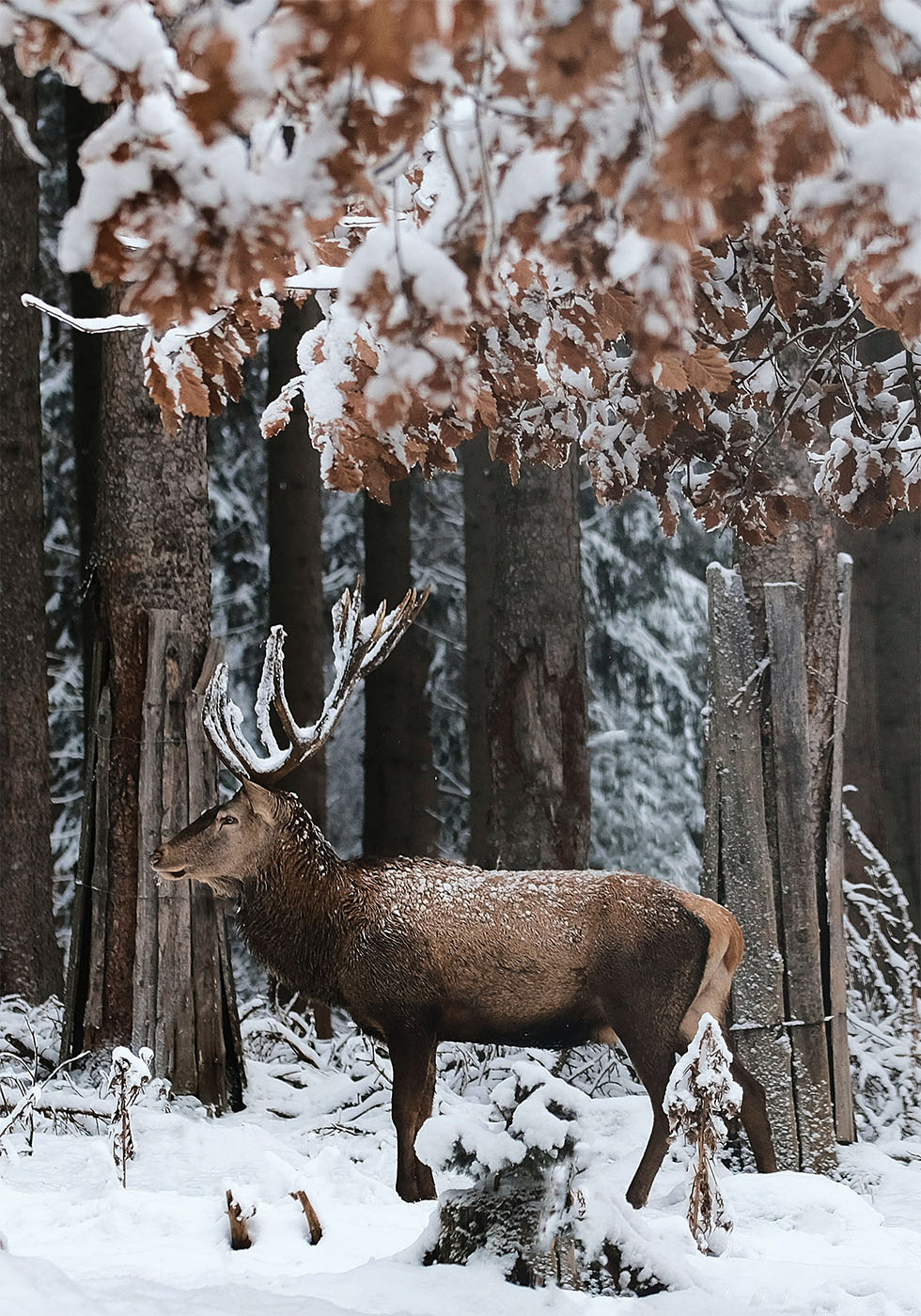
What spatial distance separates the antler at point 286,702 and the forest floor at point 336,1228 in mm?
1431

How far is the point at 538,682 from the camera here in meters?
9.19

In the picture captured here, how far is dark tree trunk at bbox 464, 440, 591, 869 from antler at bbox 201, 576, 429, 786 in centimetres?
361

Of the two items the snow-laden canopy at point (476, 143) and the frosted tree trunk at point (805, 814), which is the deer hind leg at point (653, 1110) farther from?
the snow-laden canopy at point (476, 143)

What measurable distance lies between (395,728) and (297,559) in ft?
5.54

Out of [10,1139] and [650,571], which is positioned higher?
[650,571]

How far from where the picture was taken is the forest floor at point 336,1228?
313cm

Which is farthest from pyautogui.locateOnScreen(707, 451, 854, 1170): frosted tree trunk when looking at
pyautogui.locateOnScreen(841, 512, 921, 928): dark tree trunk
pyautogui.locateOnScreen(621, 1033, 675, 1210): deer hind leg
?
pyautogui.locateOnScreen(841, 512, 921, 928): dark tree trunk

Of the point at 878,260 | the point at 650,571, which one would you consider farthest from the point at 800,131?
the point at 650,571

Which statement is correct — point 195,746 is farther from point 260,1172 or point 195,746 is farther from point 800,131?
point 800,131

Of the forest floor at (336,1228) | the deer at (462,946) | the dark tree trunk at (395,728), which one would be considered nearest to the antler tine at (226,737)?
the deer at (462,946)

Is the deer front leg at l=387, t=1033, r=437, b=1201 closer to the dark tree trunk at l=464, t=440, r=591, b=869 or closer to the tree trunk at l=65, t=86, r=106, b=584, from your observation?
the dark tree trunk at l=464, t=440, r=591, b=869

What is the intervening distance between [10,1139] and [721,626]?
12.5ft

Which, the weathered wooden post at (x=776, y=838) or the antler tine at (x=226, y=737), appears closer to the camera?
the antler tine at (x=226, y=737)

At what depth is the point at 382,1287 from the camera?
10.6 feet
